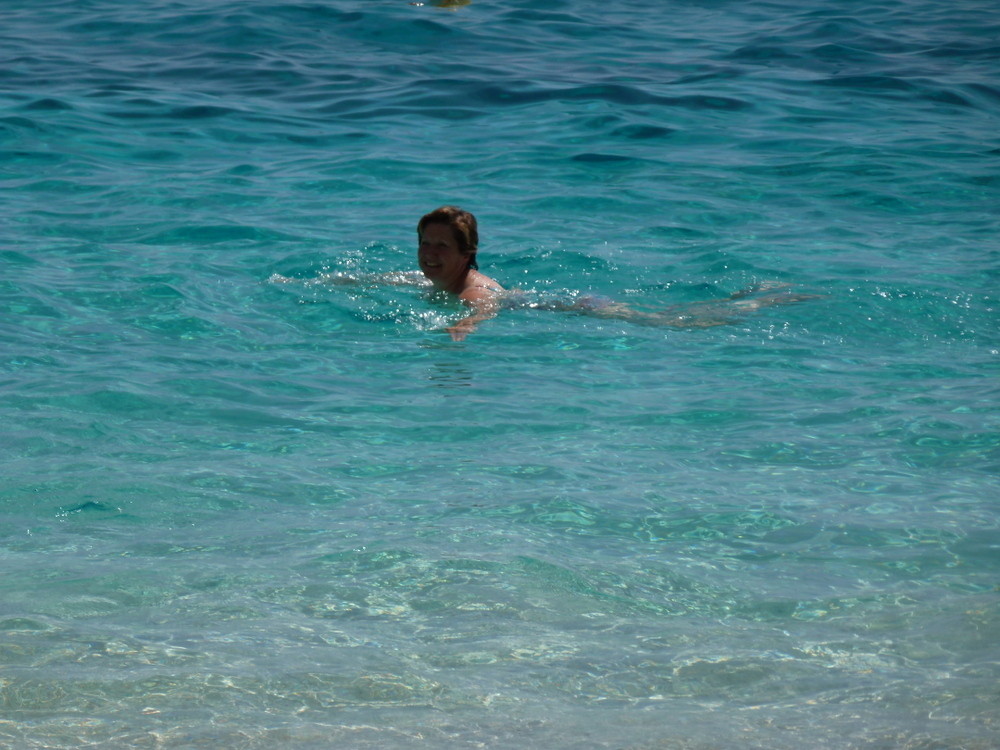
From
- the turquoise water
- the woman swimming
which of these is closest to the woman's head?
the woman swimming

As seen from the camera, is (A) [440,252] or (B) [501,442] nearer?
(B) [501,442]

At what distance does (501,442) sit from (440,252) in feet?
7.67

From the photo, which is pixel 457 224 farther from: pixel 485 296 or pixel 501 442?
pixel 501 442

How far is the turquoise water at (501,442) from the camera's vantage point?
3412 millimetres

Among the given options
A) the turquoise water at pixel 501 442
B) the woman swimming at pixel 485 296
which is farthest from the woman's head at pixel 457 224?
the turquoise water at pixel 501 442

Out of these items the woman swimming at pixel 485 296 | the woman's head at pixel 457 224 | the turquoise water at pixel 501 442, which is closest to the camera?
the turquoise water at pixel 501 442

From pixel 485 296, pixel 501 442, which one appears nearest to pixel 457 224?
pixel 485 296

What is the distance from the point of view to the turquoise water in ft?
11.2

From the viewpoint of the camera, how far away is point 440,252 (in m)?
7.43

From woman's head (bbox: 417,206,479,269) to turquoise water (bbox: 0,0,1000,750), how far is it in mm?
429

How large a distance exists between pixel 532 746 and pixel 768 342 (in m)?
4.12

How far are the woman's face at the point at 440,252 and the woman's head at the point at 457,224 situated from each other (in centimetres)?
2

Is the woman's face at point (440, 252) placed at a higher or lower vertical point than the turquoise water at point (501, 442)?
higher

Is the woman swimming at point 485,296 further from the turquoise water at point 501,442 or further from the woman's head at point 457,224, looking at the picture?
the turquoise water at point 501,442
